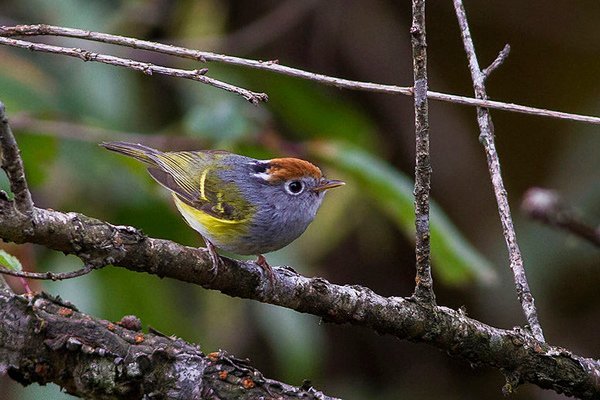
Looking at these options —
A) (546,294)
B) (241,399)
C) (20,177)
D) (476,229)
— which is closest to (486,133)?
(241,399)

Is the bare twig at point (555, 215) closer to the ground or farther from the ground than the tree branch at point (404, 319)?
farther from the ground

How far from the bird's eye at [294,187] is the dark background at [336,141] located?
0.43 metres

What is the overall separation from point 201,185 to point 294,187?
0.42 metres

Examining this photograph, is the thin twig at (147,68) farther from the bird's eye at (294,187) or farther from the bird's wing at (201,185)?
the bird's eye at (294,187)

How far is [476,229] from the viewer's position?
21.5ft

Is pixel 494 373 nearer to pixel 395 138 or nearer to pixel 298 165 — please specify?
pixel 395 138

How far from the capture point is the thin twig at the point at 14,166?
5.78 feet

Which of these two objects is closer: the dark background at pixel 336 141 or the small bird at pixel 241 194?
the small bird at pixel 241 194

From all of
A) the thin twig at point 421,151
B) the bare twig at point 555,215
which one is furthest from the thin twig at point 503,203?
the bare twig at point 555,215

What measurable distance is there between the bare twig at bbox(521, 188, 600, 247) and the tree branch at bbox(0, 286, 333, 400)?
133cm

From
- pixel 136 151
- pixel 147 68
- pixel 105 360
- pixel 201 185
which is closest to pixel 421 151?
pixel 147 68

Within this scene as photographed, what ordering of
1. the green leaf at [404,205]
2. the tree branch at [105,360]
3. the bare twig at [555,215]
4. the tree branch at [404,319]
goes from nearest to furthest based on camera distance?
the tree branch at [105,360]
the tree branch at [404,319]
the bare twig at [555,215]
the green leaf at [404,205]

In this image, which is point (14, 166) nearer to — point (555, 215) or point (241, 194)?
point (241, 194)

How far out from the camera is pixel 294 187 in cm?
363
